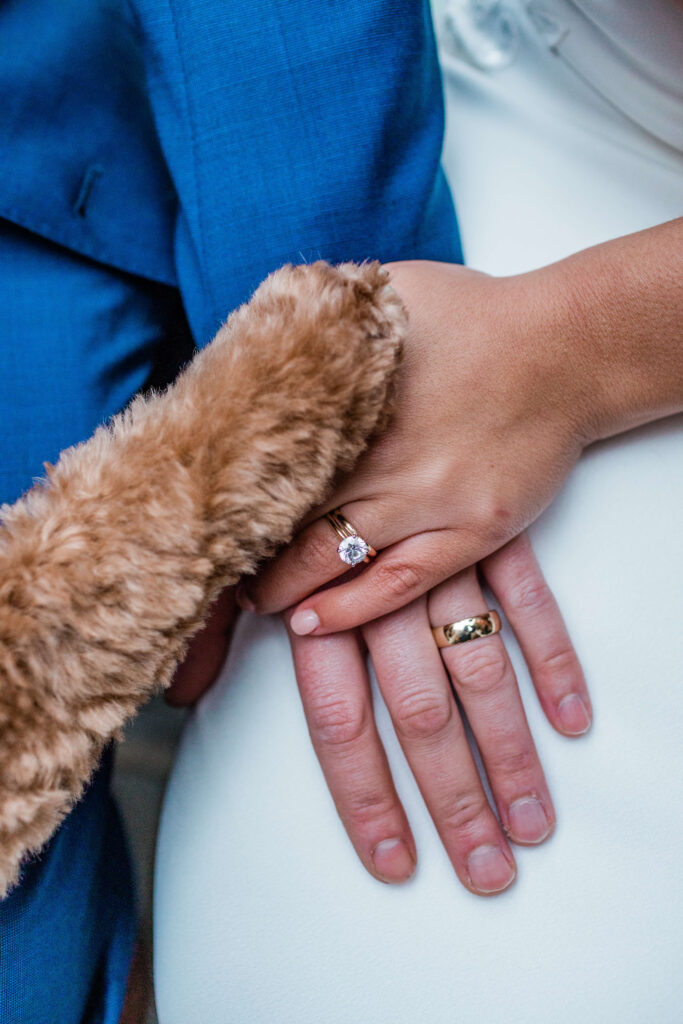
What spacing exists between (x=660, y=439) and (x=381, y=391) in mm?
272

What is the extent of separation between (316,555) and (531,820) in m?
0.26

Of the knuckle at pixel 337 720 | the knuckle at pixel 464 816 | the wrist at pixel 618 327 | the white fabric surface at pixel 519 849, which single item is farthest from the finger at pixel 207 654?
the wrist at pixel 618 327

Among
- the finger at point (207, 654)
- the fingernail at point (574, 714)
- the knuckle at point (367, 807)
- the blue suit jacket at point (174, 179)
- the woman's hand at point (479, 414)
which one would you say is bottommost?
the knuckle at point (367, 807)

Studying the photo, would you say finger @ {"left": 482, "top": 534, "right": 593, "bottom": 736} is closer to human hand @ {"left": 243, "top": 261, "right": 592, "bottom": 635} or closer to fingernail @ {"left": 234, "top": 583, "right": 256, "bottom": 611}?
human hand @ {"left": 243, "top": 261, "right": 592, "bottom": 635}

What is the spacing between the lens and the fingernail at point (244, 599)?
590 millimetres

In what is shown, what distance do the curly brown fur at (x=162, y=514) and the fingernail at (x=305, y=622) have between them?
0.12 m

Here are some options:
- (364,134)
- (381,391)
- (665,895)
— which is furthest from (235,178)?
(665,895)

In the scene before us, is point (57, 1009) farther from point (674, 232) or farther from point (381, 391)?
point (674, 232)

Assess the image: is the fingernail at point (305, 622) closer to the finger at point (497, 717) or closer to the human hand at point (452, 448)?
the human hand at point (452, 448)

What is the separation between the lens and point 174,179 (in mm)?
607

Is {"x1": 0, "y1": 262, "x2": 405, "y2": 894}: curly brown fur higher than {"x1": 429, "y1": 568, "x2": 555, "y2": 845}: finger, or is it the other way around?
{"x1": 0, "y1": 262, "x2": 405, "y2": 894}: curly brown fur

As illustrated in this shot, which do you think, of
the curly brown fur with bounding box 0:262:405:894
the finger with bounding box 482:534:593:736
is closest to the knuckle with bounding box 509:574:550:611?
the finger with bounding box 482:534:593:736

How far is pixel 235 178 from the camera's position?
569mm

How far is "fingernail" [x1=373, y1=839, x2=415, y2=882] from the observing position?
0.52 metres
